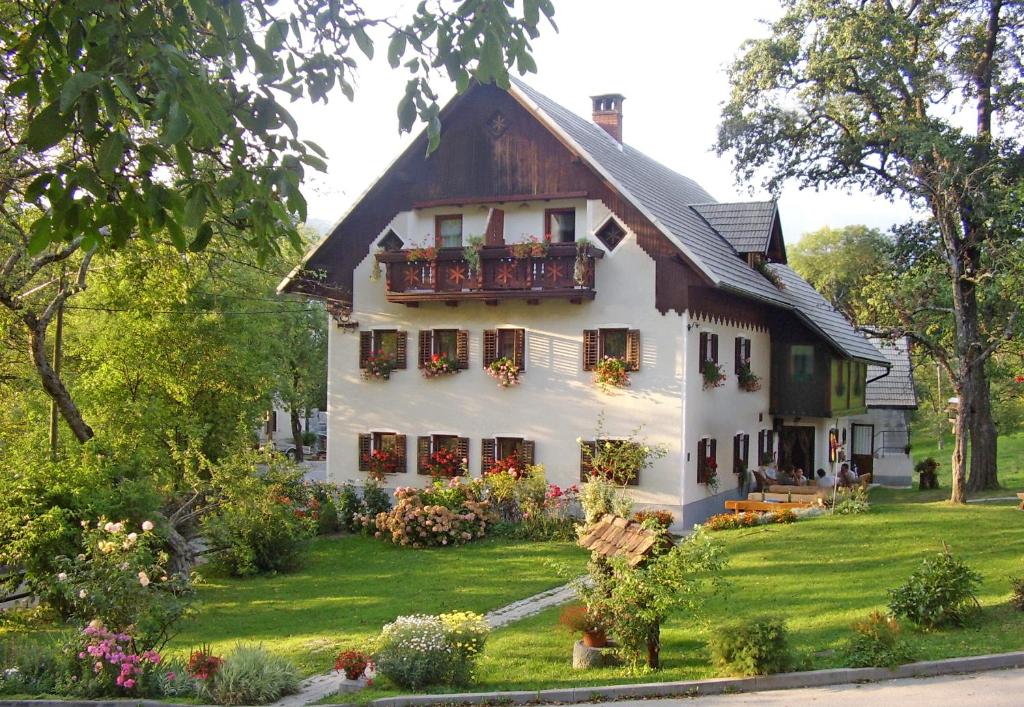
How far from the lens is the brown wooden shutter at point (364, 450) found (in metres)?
26.5

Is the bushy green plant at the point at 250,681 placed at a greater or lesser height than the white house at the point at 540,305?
lesser

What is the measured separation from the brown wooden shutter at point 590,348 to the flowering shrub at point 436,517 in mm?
4037

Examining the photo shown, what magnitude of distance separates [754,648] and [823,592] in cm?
541

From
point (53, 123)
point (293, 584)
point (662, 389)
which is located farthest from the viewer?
point (662, 389)

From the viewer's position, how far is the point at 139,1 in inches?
224

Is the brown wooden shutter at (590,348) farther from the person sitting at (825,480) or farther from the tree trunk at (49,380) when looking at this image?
the tree trunk at (49,380)

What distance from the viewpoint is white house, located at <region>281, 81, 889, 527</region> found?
2358cm

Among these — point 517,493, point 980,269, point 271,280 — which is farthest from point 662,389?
point 271,280

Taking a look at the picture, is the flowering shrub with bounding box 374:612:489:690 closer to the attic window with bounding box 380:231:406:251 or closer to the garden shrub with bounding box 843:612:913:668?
the garden shrub with bounding box 843:612:913:668

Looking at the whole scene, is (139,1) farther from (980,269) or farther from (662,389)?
(980,269)

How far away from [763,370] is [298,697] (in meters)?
21.2

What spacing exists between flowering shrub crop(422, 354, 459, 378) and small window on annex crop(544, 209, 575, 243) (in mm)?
4154

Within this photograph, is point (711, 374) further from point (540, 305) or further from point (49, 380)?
point (49, 380)

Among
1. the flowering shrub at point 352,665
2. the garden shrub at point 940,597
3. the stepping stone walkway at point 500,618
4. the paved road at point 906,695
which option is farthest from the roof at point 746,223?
the flowering shrub at point 352,665
